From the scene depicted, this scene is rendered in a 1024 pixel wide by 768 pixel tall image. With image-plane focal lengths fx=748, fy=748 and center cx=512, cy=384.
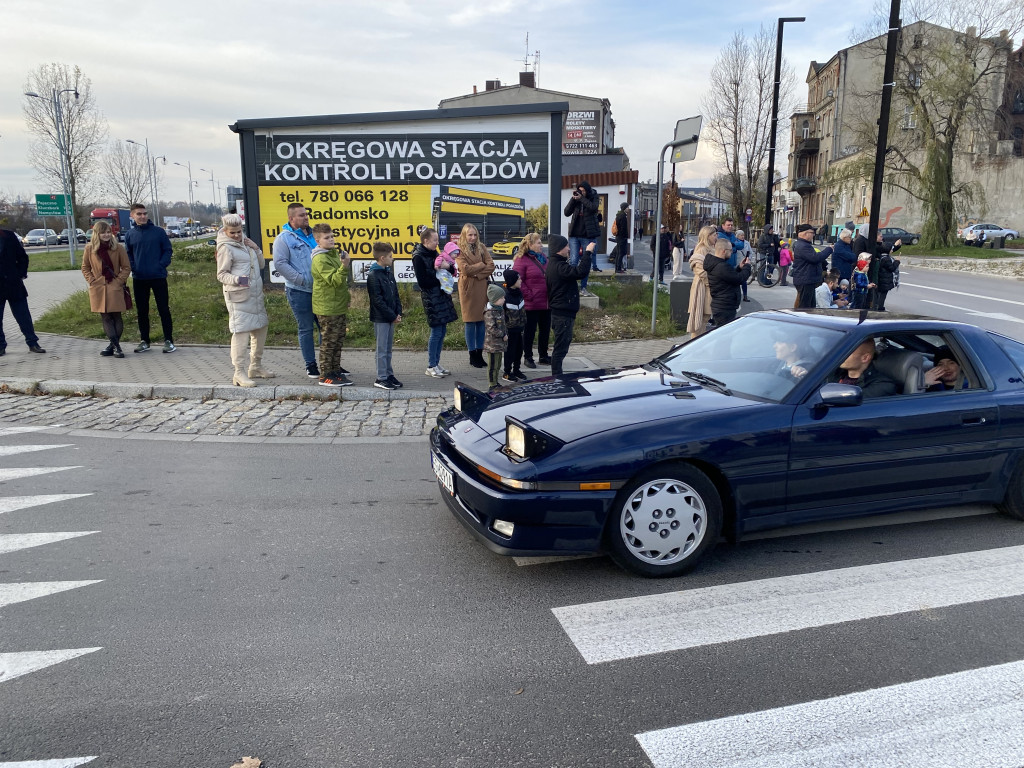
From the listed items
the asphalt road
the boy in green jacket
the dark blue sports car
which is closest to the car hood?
the dark blue sports car

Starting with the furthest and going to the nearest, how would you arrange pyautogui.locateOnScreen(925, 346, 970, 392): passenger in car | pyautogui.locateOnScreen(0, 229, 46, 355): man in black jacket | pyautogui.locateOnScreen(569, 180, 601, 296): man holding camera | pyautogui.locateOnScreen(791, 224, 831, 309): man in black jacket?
pyautogui.locateOnScreen(569, 180, 601, 296): man holding camera → pyautogui.locateOnScreen(791, 224, 831, 309): man in black jacket → pyautogui.locateOnScreen(0, 229, 46, 355): man in black jacket → pyautogui.locateOnScreen(925, 346, 970, 392): passenger in car

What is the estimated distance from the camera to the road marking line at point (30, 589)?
3902 millimetres

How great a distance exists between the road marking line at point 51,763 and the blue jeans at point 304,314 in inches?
263

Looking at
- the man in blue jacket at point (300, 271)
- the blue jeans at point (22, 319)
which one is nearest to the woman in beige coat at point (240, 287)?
the man in blue jacket at point (300, 271)

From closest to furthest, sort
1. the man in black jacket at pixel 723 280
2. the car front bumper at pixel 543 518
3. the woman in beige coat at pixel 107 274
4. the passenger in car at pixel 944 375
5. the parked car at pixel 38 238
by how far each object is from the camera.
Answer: the car front bumper at pixel 543 518
the passenger in car at pixel 944 375
the man in black jacket at pixel 723 280
the woman in beige coat at pixel 107 274
the parked car at pixel 38 238

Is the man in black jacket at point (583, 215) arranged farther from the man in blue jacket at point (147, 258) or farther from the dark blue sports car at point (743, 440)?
the dark blue sports car at point (743, 440)

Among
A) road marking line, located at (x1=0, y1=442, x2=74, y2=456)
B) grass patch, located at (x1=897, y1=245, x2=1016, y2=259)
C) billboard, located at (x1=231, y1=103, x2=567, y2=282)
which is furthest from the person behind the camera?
grass patch, located at (x1=897, y1=245, x2=1016, y2=259)

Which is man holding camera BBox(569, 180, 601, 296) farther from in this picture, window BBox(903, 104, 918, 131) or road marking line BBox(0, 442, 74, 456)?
window BBox(903, 104, 918, 131)

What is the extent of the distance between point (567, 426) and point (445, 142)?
11408 millimetres

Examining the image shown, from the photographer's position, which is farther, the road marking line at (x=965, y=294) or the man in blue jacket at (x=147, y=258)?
the road marking line at (x=965, y=294)

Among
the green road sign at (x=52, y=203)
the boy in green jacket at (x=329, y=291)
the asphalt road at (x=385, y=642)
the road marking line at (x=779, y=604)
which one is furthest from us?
the green road sign at (x=52, y=203)

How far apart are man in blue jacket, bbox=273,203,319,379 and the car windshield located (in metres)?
5.00

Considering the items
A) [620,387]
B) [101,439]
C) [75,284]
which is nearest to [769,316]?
[620,387]

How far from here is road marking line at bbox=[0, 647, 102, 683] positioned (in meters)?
3.22
